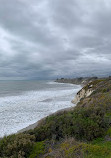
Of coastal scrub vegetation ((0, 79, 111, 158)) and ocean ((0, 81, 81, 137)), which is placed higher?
coastal scrub vegetation ((0, 79, 111, 158))

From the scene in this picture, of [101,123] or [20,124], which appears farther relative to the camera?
[20,124]

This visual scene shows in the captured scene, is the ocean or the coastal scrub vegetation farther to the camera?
the ocean

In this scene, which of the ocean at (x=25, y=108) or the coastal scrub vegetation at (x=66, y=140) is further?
the ocean at (x=25, y=108)

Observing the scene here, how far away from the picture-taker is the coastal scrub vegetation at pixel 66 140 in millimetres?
4527

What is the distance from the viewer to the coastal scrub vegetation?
4527 millimetres

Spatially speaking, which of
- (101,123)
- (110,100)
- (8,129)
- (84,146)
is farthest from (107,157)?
(8,129)

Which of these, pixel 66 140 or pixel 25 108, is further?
pixel 25 108

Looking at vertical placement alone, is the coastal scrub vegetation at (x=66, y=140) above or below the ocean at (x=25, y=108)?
above

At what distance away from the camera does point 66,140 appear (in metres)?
5.29

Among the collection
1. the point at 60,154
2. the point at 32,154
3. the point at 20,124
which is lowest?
the point at 20,124

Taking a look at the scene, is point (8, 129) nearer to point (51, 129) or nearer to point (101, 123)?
point (51, 129)

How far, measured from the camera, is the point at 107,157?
13.6ft

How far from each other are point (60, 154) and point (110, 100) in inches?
313

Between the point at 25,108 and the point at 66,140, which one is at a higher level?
the point at 66,140
